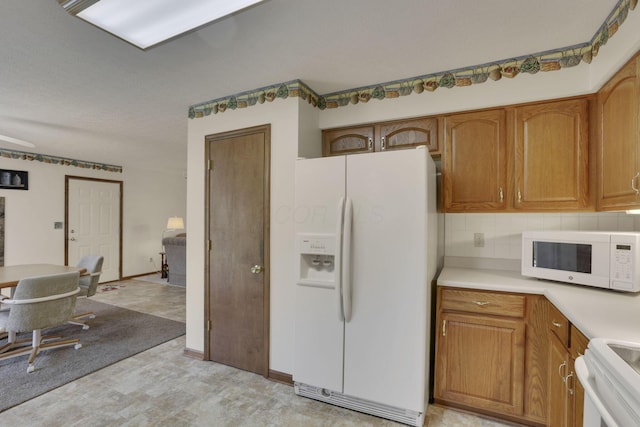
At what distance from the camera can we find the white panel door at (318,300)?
6.50 ft

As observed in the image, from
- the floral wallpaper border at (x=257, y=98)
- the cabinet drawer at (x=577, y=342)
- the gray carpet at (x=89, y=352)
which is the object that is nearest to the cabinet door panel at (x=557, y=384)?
the cabinet drawer at (x=577, y=342)

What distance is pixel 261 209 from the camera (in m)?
2.42

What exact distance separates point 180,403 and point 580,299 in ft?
8.35

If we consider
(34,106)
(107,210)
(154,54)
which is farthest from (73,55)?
(107,210)

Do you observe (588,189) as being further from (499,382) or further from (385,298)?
(385,298)

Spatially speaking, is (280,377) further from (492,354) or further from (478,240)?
(478,240)

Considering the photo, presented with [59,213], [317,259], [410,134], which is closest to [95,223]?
[59,213]

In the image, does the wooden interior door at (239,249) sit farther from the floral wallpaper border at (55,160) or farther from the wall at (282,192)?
the floral wallpaper border at (55,160)

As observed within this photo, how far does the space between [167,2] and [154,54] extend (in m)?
0.82

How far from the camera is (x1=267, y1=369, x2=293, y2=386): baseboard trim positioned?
2.29m

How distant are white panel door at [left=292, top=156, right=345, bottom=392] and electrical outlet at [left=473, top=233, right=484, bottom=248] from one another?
1.28 meters

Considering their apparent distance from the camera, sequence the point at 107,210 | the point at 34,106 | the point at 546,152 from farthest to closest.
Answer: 1. the point at 107,210
2. the point at 34,106
3. the point at 546,152

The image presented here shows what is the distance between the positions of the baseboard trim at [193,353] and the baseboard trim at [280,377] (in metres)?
0.77

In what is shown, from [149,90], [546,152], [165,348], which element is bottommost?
[165,348]
